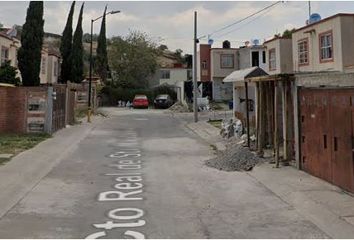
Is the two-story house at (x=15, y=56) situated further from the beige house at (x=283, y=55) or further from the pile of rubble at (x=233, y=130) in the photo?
the beige house at (x=283, y=55)

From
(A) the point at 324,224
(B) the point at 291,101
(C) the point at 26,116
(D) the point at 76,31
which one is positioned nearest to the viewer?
(A) the point at 324,224

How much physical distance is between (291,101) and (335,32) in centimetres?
1421

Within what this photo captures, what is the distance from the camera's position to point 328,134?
10641 mm

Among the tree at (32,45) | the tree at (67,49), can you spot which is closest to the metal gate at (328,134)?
the tree at (32,45)

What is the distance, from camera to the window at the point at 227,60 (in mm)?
56812

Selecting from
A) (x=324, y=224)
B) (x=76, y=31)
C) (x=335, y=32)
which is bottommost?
(x=324, y=224)

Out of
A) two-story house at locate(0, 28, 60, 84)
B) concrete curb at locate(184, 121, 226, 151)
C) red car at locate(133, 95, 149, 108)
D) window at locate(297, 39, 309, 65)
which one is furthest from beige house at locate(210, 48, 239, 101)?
concrete curb at locate(184, 121, 226, 151)

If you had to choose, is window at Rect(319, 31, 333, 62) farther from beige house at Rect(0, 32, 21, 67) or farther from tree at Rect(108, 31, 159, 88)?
tree at Rect(108, 31, 159, 88)

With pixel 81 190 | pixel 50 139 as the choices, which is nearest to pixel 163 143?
pixel 50 139

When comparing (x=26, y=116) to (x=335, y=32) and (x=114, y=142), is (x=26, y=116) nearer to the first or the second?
(x=114, y=142)

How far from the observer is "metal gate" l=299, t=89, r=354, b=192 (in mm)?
9578

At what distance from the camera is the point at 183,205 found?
8680 mm

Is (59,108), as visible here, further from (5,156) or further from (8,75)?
(5,156)

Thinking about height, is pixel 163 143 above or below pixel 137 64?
below
